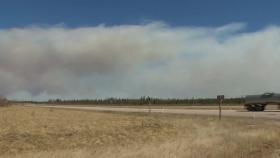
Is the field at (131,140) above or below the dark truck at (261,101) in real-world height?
below

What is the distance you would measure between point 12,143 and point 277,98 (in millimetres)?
45288

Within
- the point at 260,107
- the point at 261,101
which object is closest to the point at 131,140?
the point at 261,101

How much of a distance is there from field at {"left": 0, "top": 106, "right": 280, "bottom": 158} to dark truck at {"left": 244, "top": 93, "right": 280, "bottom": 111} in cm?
2896

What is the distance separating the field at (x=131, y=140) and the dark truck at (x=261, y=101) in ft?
95.0

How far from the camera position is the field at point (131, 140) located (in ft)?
70.7

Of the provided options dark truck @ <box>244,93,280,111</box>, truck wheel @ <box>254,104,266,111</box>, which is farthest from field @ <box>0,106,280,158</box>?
truck wheel @ <box>254,104,266,111</box>

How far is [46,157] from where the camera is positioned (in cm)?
1991

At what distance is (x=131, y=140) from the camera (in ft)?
90.5

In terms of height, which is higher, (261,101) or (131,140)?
(261,101)

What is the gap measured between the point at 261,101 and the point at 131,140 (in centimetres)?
3950

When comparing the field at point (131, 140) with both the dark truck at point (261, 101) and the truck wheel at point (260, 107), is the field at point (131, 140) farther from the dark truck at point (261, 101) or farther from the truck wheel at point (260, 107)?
the truck wheel at point (260, 107)

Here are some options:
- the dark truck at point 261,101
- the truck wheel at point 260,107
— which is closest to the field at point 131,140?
the dark truck at point 261,101

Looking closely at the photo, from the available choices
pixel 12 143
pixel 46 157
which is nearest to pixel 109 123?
pixel 12 143

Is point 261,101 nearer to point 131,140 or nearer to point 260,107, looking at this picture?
point 260,107
